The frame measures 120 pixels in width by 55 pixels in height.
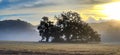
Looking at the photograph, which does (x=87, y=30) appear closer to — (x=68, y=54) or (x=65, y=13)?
(x=65, y=13)

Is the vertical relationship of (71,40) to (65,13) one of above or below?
below

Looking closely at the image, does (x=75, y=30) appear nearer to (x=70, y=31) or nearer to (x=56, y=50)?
(x=70, y=31)

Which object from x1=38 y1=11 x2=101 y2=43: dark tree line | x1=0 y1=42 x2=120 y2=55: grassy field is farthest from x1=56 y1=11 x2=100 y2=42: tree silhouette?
x1=0 y1=42 x2=120 y2=55: grassy field

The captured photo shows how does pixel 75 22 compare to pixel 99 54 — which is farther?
pixel 75 22

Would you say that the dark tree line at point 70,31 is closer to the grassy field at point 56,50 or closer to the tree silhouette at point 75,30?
the tree silhouette at point 75,30

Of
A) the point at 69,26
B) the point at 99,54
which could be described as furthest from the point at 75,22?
the point at 99,54

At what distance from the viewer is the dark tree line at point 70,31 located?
129m

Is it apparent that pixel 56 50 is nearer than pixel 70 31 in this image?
Yes

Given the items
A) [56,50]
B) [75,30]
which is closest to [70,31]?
[75,30]

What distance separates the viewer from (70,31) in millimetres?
129000

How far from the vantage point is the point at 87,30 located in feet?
430

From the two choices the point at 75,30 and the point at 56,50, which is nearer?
the point at 56,50

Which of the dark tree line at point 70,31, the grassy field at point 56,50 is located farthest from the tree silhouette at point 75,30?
the grassy field at point 56,50

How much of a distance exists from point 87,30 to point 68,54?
80.5 m
